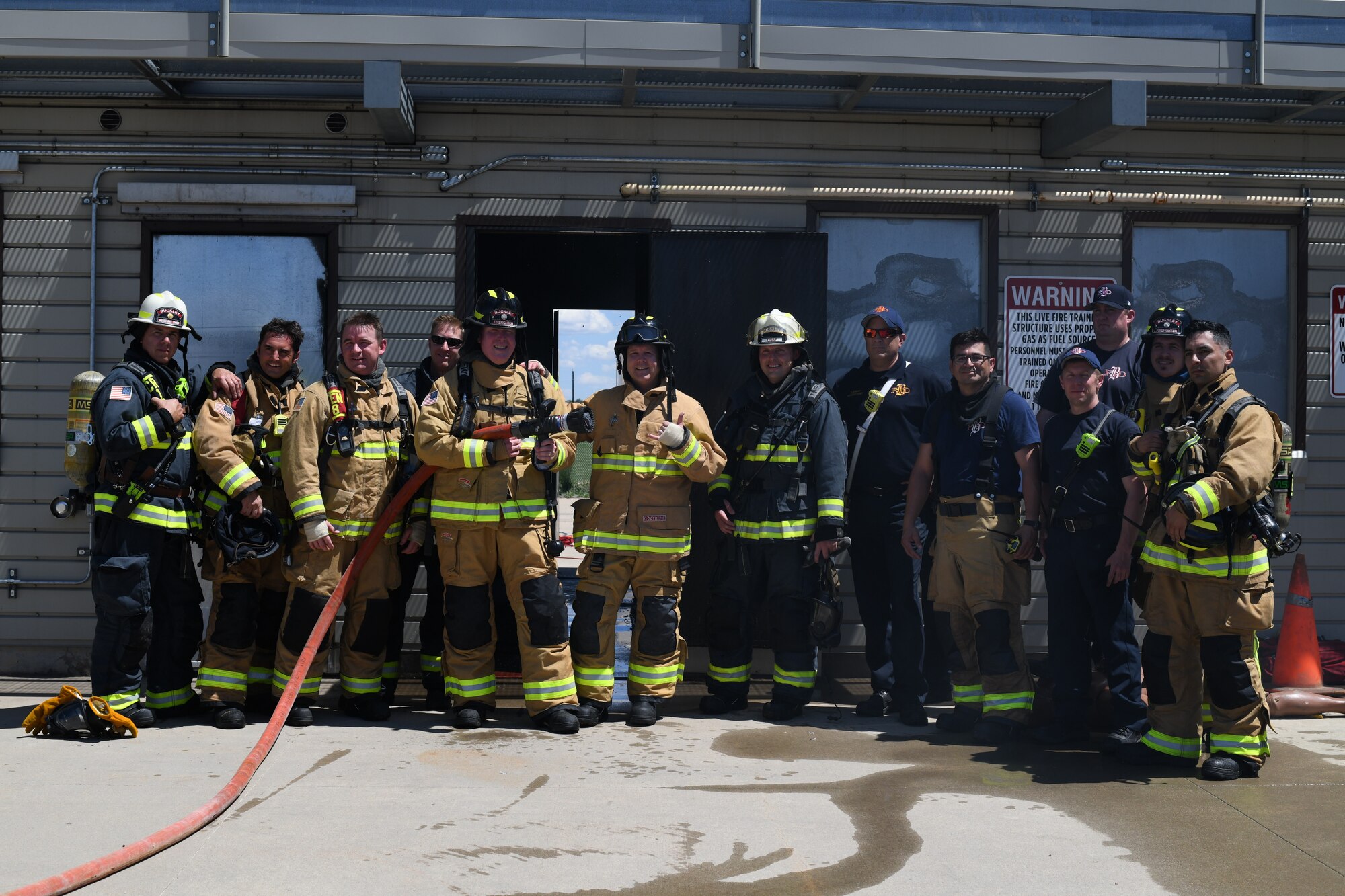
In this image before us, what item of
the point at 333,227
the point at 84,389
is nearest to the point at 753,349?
the point at 333,227

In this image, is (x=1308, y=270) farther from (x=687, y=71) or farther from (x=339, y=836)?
(x=339, y=836)

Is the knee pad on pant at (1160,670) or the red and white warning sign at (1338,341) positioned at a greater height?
the red and white warning sign at (1338,341)

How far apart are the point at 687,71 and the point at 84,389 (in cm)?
402

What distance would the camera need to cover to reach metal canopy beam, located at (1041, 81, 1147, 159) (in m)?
6.86

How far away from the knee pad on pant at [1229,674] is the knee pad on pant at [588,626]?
302 cm

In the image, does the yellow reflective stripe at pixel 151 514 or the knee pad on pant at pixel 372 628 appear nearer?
the yellow reflective stripe at pixel 151 514

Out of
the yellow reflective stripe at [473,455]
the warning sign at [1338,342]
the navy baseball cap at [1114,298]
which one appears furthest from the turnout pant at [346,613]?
the warning sign at [1338,342]

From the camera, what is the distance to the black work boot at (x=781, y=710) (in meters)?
6.46

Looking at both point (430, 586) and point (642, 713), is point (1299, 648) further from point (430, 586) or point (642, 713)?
point (430, 586)

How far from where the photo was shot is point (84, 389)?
266 inches

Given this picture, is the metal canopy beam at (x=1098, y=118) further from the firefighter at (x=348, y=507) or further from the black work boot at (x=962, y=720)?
the firefighter at (x=348, y=507)

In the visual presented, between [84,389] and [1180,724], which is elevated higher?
[84,389]

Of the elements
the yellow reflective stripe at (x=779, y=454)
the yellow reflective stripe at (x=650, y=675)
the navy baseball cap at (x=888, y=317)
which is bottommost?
the yellow reflective stripe at (x=650, y=675)

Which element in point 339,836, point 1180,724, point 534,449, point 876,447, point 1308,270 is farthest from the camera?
point 1308,270
